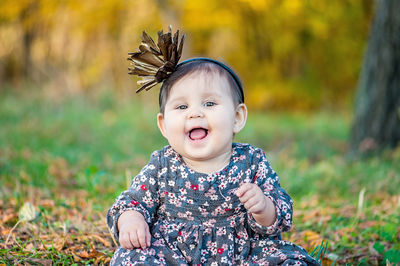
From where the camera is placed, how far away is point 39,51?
50.7 feet

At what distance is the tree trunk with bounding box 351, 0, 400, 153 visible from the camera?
15.0 feet

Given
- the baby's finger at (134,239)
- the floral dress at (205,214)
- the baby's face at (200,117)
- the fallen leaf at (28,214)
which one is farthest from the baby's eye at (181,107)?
the fallen leaf at (28,214)

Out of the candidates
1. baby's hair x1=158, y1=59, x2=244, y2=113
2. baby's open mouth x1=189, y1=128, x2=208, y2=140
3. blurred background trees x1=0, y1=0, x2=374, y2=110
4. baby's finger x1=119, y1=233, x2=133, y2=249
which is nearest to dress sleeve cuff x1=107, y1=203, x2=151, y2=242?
baby's finger x1=119, y1=233, x2=133, y2=249

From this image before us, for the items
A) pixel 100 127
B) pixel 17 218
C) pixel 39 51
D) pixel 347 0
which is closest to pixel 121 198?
pixel 17 218

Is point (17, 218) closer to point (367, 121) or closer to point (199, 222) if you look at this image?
point (199, 222)

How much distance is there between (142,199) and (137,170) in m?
2.38

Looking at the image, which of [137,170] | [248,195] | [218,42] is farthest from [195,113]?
[218,42]

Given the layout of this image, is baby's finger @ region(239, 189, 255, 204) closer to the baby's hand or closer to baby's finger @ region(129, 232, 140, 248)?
the baby's hand

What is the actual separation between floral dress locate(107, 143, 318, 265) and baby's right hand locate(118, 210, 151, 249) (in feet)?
0.12

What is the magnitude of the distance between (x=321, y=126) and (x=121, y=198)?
6653mm

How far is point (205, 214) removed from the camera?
1.87 metres

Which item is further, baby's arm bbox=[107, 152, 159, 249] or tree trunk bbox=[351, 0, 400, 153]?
tree trunk bbox=[351, 0, 400, 153]

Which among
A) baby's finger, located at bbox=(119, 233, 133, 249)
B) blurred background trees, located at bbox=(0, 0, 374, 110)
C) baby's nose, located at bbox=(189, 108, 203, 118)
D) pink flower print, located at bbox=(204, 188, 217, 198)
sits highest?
blurred background trees, located at bbox=(0, 0, 374, 110)

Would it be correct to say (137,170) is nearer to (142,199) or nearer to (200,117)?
(142,199)
